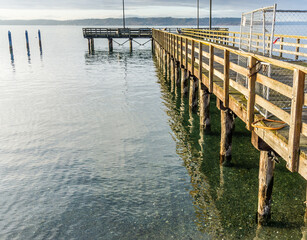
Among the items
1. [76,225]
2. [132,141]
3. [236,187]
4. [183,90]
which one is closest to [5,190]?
[76,225]

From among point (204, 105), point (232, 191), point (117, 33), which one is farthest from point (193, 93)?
point (117, 33)

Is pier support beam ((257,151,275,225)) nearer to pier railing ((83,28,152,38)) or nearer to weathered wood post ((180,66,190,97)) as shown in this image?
weathered wood post ((180,66,190,97))

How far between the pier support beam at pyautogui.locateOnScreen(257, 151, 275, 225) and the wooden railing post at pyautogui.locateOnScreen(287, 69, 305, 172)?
1.37 meters

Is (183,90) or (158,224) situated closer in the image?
(158,224)

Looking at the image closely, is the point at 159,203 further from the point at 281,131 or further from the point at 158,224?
the point at 281,131

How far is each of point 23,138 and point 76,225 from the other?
23.2ft

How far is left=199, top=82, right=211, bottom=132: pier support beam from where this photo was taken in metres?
12.5

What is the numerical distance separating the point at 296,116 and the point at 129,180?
5.40 meters

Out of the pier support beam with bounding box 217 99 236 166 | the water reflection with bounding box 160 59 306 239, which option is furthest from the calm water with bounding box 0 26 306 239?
the pier support beam with bounding box 217 99 236 166

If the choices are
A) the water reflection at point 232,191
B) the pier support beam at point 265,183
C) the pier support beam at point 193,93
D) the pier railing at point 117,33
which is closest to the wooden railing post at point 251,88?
the pier support beam at point 265,183

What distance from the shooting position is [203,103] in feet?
41.4

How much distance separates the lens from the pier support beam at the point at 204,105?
1255 centimetres

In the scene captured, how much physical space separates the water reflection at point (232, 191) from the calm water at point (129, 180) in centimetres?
2

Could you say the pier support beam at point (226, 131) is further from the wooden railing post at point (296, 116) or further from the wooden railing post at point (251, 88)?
the wooden railing post at point (296, 116)
